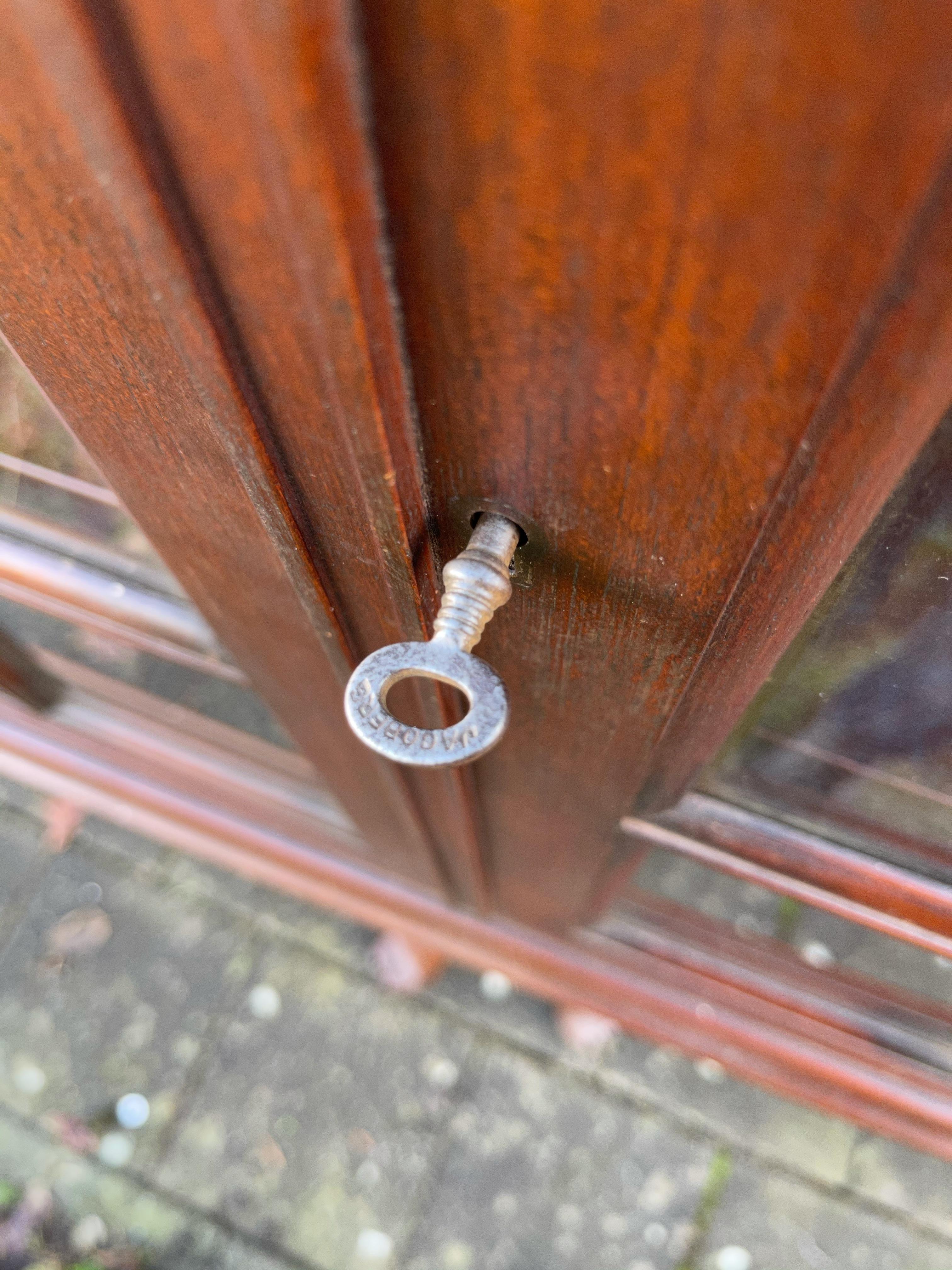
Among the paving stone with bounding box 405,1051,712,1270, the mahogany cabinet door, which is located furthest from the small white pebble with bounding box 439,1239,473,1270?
the mahogany cabinet door

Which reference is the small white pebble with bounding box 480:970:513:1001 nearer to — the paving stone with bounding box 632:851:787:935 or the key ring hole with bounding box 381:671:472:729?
the paving stone with bounding box 632:851:787:935

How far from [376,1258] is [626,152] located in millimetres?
1735

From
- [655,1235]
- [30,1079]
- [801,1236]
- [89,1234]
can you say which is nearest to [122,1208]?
[89,1234]

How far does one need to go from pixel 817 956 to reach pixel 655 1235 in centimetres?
66

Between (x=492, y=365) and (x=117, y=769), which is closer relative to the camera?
(x=492, y=365)

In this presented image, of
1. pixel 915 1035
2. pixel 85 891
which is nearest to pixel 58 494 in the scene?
pixel 85 891

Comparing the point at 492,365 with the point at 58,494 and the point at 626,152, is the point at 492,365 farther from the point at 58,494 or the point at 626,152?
the point at 58,494

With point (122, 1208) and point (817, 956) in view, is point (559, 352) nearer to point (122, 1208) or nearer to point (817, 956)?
point (817, 956)

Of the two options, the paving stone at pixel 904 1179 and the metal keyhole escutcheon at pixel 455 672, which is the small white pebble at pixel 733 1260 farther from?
the metal keyhole escutcheon at pixel 455 672

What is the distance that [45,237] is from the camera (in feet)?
0.95

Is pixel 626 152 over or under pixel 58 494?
under

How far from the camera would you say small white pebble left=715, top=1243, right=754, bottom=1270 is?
137 cm

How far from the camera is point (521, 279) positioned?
24cm

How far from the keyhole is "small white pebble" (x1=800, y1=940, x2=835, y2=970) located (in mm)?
824
